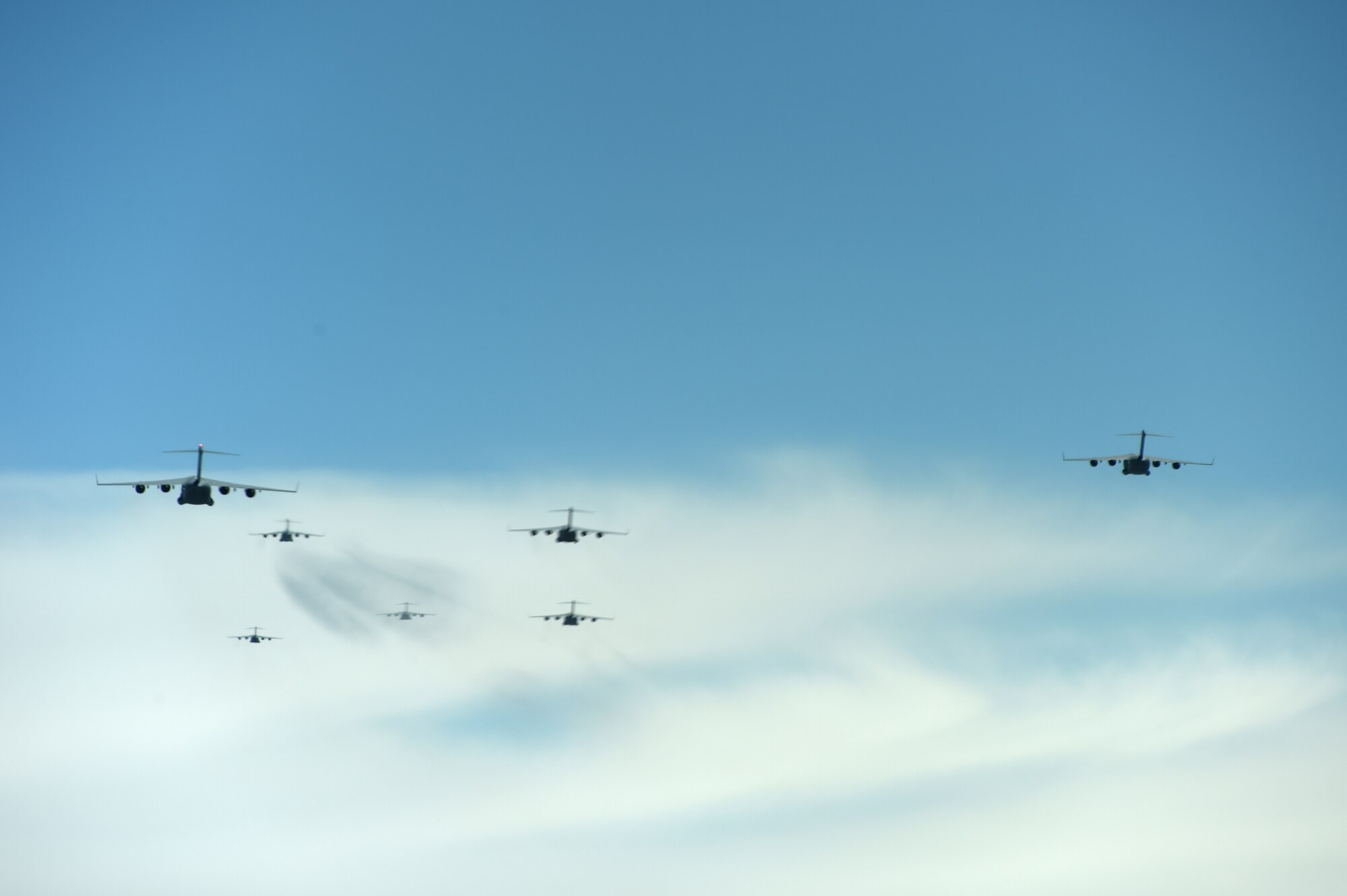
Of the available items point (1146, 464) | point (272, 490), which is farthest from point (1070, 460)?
point (272, 490)

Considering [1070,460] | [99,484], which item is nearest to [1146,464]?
[1070,460]

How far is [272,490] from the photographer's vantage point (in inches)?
6722

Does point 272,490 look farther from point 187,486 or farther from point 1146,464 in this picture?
point 1146,464

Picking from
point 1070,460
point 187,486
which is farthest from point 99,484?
point 1070,460

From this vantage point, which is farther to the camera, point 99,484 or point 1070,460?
point 1070,460

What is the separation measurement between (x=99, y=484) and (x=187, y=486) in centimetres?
866

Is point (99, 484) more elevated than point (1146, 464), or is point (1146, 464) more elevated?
point (1146, 464)

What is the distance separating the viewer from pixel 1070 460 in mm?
187625

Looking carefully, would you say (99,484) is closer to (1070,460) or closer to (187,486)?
(187,486)

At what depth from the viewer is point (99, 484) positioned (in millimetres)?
165500

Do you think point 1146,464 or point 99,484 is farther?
point 1146,464

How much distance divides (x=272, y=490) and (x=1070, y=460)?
8907 cm

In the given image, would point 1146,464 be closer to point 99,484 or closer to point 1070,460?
point 1070,460

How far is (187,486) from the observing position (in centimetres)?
16950
